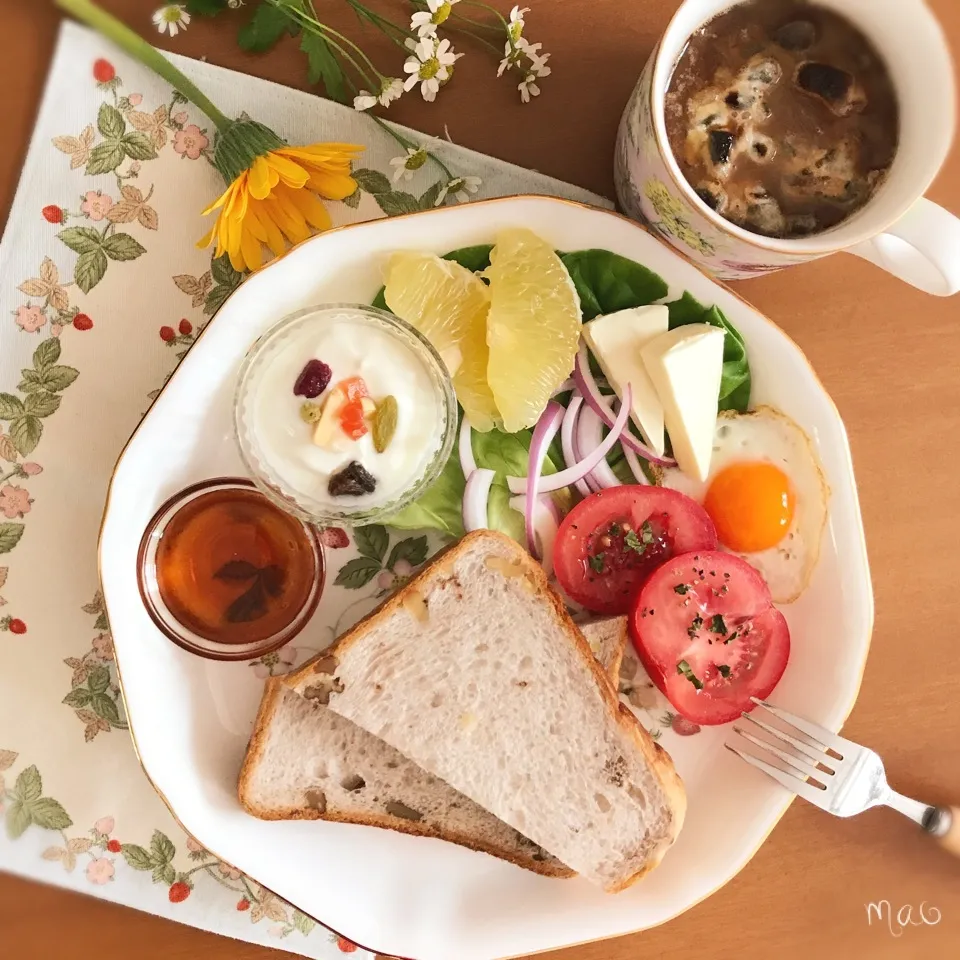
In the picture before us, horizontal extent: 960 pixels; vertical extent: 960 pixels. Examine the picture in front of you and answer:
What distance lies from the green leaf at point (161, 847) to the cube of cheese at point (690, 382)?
1346 millimetres

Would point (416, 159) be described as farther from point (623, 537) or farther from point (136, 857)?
point (136, 857)

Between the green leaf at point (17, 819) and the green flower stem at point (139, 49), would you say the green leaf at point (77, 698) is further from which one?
→ the green flower stem at point (139, 49)

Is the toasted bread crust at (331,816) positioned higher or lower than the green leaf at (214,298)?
lower

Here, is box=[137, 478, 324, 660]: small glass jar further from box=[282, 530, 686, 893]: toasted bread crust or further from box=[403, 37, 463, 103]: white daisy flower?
box=[403, 37, 463, 103]: white daisy flower

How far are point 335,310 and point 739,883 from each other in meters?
1.56

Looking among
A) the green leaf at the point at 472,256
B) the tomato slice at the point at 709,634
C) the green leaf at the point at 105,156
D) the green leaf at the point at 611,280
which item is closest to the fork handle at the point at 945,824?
the tomato slice at the point at 709,634

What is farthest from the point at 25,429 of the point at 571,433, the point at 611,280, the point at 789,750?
the point at 789,750

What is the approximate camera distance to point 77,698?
1.79m

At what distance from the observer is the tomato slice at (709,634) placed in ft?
5.44

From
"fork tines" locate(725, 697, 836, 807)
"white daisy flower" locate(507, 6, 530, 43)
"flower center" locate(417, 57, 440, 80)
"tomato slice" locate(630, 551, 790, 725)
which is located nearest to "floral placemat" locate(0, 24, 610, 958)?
"flower center" locate(417, 57, 440, 80)

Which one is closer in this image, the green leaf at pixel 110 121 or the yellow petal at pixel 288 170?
the yellow petal at pixel 288 170

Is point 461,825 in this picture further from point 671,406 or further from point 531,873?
point 671,406

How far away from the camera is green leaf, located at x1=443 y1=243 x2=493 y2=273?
5.57 ft

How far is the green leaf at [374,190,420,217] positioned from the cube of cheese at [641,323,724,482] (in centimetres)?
58
